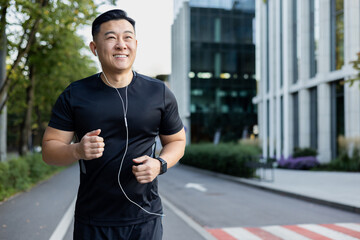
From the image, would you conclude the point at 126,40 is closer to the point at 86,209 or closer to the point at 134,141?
the point at 134,141

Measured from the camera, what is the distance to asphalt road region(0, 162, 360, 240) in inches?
311

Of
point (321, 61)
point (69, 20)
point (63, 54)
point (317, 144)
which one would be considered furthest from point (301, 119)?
point (69, 20)

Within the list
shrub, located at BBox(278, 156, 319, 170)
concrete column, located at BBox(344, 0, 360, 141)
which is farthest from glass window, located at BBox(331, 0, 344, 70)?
shrub, located at BBox(278, 156, 319, 170)

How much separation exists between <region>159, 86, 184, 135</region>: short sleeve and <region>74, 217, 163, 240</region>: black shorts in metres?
0.53

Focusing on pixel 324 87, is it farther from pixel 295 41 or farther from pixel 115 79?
pixel 115 79

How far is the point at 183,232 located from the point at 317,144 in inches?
964

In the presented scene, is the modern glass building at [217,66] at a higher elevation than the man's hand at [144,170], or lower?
higher

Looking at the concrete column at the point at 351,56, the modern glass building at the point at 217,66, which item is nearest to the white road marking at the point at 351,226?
the concrete column at the point at 351,56

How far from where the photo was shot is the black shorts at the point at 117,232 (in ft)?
7.92

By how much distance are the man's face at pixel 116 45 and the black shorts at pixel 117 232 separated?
87 cm

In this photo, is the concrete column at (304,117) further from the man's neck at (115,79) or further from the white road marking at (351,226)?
the man's neck at (115,79)

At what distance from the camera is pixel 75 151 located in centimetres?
222

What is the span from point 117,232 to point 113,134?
540mm

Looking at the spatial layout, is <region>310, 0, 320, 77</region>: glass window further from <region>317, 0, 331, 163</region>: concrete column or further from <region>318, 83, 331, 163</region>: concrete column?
<region>318, 83, 331, 163</region>: concrete column
